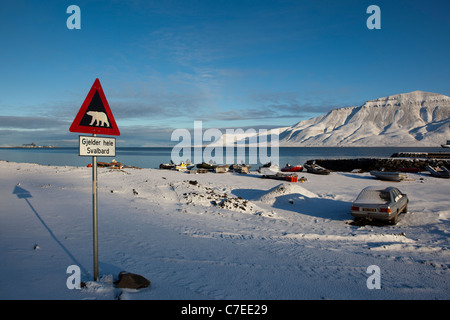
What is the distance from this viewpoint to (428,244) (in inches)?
352

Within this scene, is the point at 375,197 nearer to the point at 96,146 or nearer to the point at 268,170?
the point at 96,146

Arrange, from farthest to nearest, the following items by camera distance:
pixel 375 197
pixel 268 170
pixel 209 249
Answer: pixel 268 170
pixel 375 197
pixel 209 249

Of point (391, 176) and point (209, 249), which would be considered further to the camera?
point (391, 176)

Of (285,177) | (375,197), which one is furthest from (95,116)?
(285,177)

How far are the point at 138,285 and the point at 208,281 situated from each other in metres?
1.29

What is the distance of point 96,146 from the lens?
4.59 m

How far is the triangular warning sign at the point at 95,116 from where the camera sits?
4495 mm

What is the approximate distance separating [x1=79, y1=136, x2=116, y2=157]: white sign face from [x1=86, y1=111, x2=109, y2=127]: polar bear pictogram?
0.91ft

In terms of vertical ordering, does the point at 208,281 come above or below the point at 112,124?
below

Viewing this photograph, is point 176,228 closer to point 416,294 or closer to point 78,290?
point 78,290

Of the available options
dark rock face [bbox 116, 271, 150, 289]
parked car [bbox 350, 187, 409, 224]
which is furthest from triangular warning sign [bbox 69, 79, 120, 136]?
parked car [bbox 350, 187, 409, 224]

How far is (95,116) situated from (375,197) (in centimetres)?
1205
